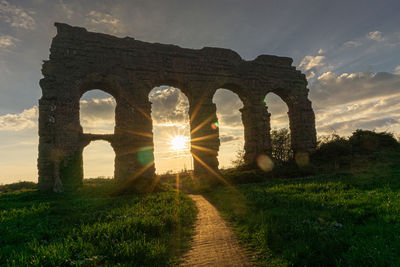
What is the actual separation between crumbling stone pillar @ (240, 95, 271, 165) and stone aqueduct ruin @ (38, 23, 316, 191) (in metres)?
0.09

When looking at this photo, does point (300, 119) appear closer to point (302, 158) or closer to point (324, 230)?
point (302, 158)

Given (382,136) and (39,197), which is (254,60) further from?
(39,197)

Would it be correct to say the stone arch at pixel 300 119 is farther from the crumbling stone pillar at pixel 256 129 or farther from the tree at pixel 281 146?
the crumbling stone pillar at pixel 256 129

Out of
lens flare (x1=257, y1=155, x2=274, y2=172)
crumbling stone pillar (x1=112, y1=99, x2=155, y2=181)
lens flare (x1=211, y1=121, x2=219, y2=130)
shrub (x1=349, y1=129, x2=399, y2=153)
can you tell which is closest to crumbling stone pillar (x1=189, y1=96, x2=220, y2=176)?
lens flare (x1=211, y1=121, x2=219, y2=130)

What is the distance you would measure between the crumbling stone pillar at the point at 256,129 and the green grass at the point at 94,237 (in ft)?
43.4

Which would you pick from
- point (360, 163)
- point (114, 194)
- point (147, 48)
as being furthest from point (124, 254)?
point (360, 163)

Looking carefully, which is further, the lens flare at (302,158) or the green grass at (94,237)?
the lens flare at (302,158)

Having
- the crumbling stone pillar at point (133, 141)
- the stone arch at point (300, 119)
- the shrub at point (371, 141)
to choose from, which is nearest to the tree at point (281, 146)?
the stone arch at point (300, 119)

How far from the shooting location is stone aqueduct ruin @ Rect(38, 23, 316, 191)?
1561cm

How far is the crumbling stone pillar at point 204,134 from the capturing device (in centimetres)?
1847

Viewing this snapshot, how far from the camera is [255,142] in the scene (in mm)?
20625

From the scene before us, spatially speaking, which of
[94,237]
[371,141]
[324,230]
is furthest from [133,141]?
[371,141]

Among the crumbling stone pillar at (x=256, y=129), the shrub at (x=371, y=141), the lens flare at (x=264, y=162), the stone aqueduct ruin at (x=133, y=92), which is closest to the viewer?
the stone aqueduct ruin at (x=133, y=92)

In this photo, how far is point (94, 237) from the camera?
200 inches
